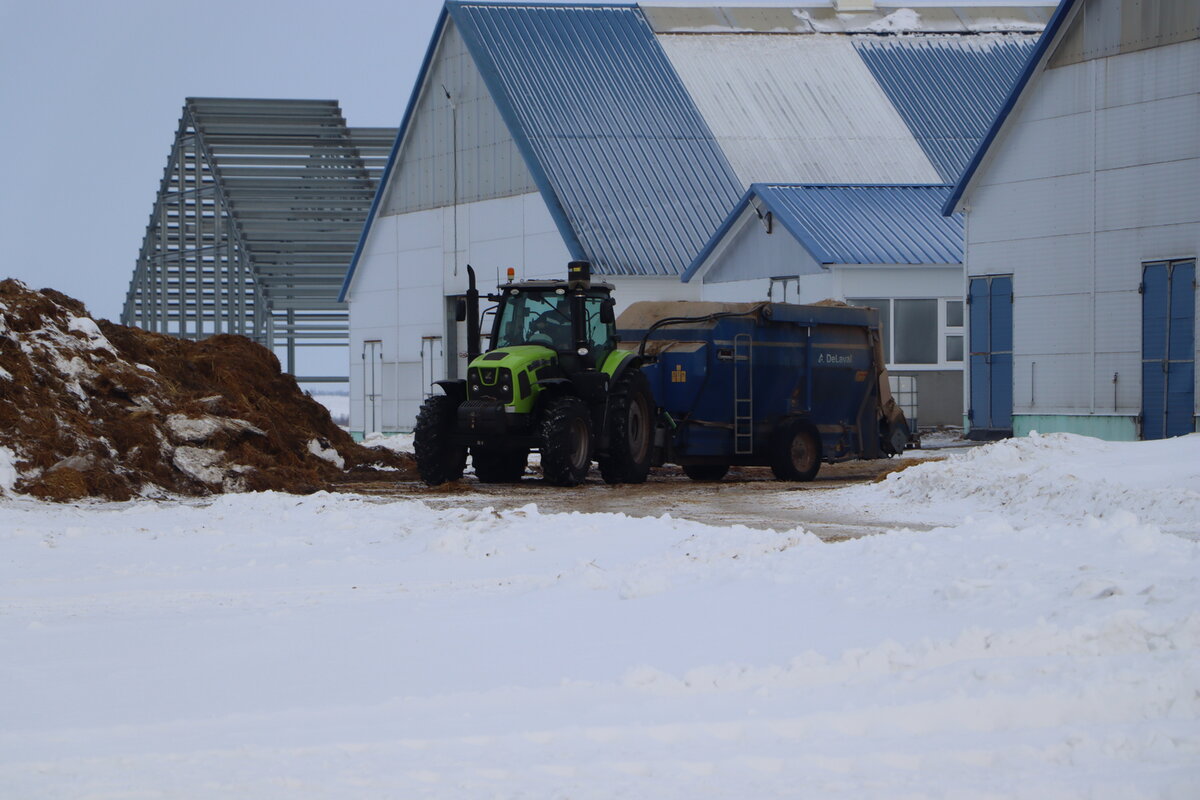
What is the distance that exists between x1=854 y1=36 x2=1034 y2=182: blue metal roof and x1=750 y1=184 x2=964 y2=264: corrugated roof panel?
4.73 meters

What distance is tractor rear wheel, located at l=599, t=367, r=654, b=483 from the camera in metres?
20.3

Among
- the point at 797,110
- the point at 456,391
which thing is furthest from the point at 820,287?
the point at 456,391

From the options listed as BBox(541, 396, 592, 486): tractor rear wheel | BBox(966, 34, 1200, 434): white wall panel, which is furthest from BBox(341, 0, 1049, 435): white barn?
BBox(541, 396, 592, 486): tractor rear wheel

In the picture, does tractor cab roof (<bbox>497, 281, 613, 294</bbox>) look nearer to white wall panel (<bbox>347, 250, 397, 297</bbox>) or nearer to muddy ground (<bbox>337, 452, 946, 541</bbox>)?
muddy ground (<bbox>337, 452, 946, 541</bbox>)

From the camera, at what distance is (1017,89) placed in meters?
25.9

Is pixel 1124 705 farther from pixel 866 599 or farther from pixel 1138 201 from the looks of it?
pixel 1138 201

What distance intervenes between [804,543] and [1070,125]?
1478 cm

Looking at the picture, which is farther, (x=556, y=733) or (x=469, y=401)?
(x=469, y=401)

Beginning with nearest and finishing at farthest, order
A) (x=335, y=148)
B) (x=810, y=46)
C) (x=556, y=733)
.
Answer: (x=556, y=733), (x=810, y=46), (x=335, y=148)

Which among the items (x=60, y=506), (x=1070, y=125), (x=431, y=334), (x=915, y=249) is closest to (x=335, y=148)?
(x=431, y=334)

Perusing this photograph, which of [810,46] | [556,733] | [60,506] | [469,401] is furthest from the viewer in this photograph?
[810,46]

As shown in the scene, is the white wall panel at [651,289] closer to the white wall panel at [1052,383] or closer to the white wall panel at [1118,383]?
the white wall panel at [1052,383]

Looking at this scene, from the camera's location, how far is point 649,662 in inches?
352

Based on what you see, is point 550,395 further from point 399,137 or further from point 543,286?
point 399,137
